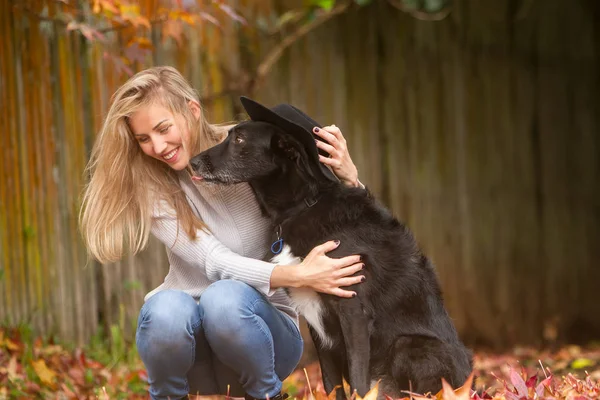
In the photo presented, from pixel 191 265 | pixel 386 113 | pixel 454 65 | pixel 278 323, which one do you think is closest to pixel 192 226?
pixel 191 265

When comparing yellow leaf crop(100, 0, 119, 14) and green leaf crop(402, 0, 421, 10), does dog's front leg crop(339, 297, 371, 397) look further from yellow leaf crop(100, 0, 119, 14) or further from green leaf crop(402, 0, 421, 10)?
green leaf crop(402, 0, 421, 10)

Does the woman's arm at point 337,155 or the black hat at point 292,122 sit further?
the woman's arm at point 337,155

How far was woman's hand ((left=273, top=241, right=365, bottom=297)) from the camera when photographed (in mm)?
2559

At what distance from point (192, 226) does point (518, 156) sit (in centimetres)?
370

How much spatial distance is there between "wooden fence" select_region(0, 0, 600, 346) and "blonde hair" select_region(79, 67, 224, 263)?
4.48 feet

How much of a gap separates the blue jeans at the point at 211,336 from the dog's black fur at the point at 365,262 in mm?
211

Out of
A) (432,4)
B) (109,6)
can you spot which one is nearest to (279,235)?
(109,6)

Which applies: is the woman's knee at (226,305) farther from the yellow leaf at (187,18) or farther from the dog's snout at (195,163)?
the yellow leaf at (187,18)

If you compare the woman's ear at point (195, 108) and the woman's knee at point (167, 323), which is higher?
the woman's ear at point (195, 108)

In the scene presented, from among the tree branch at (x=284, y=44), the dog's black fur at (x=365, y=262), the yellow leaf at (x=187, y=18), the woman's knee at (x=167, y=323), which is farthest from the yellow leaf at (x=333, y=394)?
the tree branch at (x=284, y=44)

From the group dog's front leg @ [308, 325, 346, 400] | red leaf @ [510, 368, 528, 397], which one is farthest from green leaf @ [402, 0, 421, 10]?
red leaf @ [510, 368, 528, 397]

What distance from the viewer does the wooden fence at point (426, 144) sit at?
4.41 meters

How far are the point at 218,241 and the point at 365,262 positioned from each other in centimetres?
57

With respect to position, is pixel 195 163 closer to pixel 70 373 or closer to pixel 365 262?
pixel 365 262
